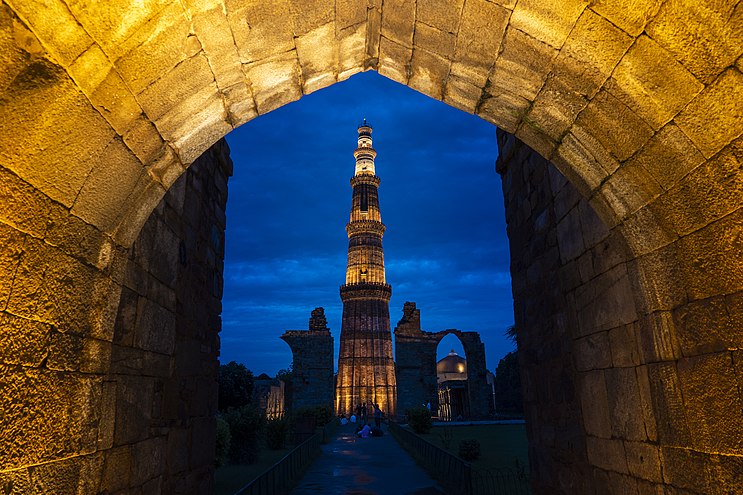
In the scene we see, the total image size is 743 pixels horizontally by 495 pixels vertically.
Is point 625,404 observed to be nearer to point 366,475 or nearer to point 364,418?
point 366,475

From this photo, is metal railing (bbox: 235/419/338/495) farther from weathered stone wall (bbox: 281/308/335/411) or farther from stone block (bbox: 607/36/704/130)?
weathered stone wall (bbox: 281/308/335/411)

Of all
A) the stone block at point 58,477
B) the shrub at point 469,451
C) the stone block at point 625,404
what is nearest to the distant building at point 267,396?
the shrub at point 469,451

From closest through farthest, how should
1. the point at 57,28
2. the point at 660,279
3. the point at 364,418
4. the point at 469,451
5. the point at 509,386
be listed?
the point at 57,28 → the point at 660,279 → the point at 469,451 → the point at 364,418 → the point at 509,386

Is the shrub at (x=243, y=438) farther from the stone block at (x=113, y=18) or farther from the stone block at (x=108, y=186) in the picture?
the stone block at (x=113, y=18)

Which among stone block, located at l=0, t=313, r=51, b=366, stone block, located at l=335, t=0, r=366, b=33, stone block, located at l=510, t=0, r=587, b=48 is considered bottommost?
stone block, located at l=0, t=313, r=51, b=366

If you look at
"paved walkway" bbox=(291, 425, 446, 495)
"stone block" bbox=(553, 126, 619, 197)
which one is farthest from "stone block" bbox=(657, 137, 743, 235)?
"paved walkway" bbox=(291, 425, 446, 495)

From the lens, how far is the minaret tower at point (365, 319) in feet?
127

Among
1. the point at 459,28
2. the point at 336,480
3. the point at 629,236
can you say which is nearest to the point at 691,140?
the point at 629,236

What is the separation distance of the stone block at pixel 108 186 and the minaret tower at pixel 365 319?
3711 cm

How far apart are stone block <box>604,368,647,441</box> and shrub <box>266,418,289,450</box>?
610 inches

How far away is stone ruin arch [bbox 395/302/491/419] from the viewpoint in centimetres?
3638

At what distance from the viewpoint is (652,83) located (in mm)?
2328

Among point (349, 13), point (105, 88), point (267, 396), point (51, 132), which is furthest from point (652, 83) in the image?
point (267, 396)

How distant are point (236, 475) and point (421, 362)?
1085 inches
